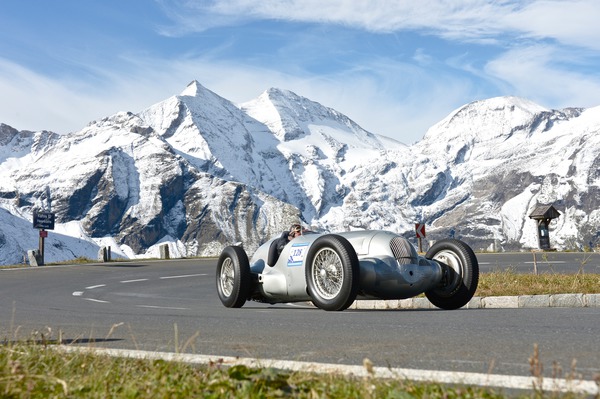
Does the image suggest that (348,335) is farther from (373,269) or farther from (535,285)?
(535,285)

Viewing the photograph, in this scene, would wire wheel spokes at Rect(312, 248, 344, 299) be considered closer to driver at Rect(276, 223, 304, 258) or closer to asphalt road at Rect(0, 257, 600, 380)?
asphalt road at Rect(0, 257, 600, 380)

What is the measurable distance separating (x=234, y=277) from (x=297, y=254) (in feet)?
4.26

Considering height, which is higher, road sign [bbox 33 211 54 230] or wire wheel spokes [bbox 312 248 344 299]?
road sign [bbox 33 211 54 230]

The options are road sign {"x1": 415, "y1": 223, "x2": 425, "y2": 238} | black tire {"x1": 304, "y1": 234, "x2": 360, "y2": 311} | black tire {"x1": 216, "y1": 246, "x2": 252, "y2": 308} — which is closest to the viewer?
black tire {"x1": 304, "y1": 234, "x2": 360, "y2": 311}

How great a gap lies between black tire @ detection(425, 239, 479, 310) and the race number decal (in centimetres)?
179

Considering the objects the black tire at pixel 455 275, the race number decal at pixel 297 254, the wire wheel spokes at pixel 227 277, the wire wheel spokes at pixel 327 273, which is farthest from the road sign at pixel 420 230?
the wire wheel spokes at pixel 327 273

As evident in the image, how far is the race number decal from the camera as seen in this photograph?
9.84m

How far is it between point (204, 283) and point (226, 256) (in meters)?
9.21

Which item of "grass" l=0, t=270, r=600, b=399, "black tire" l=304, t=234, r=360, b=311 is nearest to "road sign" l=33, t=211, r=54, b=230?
"black tire" l=304, t=234, r=360, b=311

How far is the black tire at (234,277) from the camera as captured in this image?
10.7m

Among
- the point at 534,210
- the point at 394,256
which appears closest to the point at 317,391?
the point at 394,256

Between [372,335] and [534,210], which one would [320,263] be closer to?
[372,335]

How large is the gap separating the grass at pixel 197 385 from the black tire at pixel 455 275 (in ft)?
20.2

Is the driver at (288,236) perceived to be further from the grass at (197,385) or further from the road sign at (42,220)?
the road sign at (42,220)
